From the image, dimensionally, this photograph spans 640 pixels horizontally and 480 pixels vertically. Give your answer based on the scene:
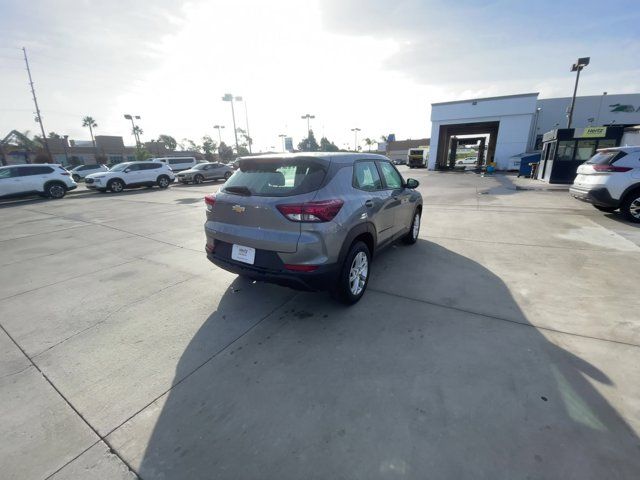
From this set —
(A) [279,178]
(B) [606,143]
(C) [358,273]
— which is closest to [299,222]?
(A) [279,178]

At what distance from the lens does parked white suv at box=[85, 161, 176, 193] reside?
1623cm

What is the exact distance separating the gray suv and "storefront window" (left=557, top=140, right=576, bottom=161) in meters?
16.6

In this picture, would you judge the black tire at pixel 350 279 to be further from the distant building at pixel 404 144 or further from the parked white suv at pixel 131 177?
the distant building at pixel 404 144

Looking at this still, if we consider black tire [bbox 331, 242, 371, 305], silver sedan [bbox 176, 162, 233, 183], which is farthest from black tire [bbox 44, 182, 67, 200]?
black tire [bbox 331, 242, 371, 305]

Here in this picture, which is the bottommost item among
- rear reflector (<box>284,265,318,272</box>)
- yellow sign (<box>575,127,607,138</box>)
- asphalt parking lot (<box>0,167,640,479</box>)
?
asphalt parking lot (<box>0,167,640,479</box>)

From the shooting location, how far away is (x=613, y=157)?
6.88 metres

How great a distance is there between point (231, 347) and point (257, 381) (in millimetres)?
552

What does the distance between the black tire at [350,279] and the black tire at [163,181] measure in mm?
18249

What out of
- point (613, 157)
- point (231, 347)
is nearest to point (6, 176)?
point (231, 347)

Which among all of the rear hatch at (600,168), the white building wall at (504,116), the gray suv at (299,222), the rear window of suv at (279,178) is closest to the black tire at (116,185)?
the gray suv at (299,222)

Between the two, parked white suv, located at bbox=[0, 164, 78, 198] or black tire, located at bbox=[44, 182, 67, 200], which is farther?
black tire, located at bbox=[44, 182, 67, 200]

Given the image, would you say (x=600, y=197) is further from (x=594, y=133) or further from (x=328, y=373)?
(x=594, y=133)

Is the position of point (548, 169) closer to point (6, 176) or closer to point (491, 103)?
point (491, 103)

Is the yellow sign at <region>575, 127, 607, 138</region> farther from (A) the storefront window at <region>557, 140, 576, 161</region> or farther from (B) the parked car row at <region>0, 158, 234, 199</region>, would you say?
(B) the parked car row at <region>0, 158, 234, 199</region>
